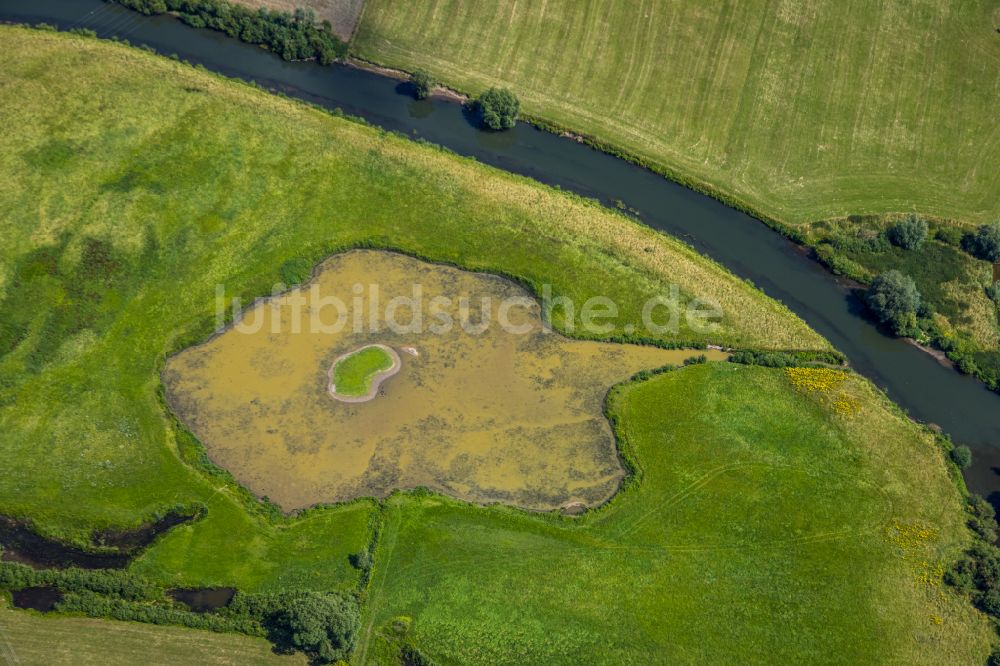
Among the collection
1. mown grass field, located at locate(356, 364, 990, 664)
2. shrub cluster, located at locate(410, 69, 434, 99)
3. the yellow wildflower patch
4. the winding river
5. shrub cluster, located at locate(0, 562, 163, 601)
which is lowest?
shrub cluster, located at locate(0, 562, 163, 601)

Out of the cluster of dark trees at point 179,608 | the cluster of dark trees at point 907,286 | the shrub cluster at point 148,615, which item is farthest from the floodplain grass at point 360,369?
the cluster of dark trees at point 907,286

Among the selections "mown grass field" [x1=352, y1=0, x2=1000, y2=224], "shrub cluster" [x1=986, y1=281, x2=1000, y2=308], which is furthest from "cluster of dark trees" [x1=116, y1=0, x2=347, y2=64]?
"shrub cluster" [x1=986, y1=281, x2=1000, y2=308]

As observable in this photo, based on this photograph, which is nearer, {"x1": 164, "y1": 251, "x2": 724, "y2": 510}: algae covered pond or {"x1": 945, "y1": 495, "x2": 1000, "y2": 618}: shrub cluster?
{"x1": 945, "y1": 495, "x2": 1000, "y2": 618}: shrub cluster

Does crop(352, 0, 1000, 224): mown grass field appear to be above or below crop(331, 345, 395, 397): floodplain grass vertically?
above

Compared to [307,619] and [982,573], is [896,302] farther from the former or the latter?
[307,619]

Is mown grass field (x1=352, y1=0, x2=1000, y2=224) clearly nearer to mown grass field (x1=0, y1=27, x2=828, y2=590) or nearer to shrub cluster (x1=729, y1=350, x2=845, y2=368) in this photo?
mown grass field (x1=0, y1=27, x2=828, y2=590)

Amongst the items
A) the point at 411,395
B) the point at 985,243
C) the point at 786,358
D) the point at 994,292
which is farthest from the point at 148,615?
the point at 985,243
